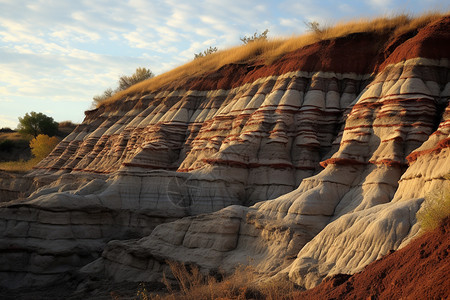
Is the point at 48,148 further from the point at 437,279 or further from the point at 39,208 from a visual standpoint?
the point at 437,279

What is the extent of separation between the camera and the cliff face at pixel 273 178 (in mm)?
18141

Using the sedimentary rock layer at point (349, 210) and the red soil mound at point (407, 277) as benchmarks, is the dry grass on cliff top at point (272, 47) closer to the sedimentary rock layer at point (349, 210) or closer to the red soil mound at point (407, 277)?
the sedimentary rock layer at point (349, 210)

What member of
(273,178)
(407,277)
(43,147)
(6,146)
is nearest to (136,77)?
(43,147)

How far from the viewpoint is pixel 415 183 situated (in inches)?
705

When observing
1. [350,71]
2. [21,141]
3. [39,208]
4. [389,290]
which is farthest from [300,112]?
[21,141]

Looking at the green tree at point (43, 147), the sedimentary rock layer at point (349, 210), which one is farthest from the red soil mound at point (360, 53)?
the green tree at point (43, 147)

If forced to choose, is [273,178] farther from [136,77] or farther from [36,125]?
[36,125]

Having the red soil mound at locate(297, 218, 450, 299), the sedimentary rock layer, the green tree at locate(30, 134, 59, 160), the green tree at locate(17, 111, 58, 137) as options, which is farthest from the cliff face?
the green tree at locate(17, 111, 58, 137)

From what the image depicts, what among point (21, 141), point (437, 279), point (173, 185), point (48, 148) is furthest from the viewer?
point (21, 141)

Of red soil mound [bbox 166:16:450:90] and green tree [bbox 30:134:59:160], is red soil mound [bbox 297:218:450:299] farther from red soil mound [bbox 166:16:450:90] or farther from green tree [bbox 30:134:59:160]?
green tree [bbox 30:134:59:160]

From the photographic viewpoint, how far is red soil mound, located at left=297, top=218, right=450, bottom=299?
8883mm

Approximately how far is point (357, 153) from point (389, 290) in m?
14.3

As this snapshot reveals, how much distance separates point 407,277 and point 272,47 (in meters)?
31.6

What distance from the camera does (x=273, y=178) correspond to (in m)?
28.1
